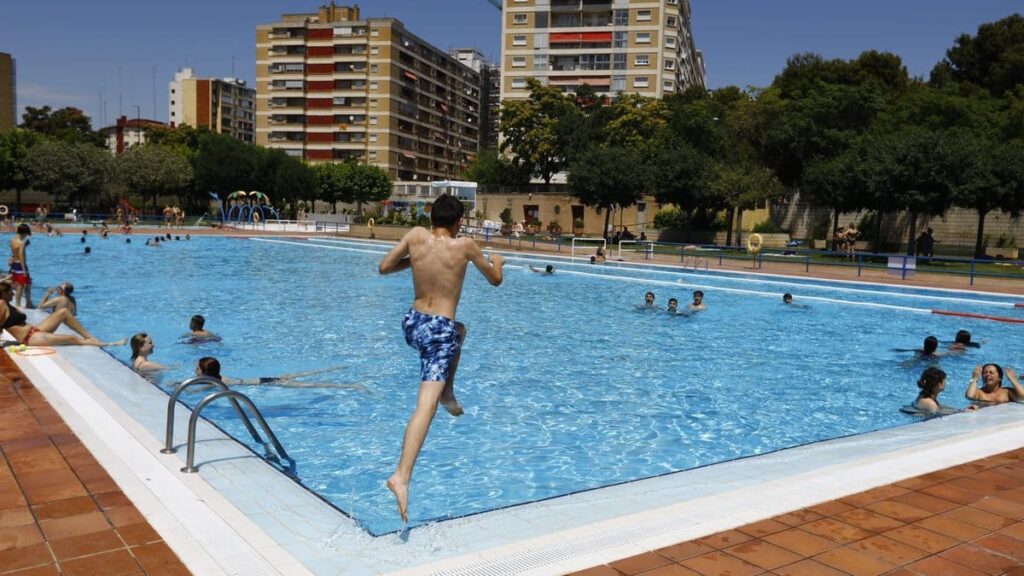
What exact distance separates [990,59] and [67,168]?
76770 mm

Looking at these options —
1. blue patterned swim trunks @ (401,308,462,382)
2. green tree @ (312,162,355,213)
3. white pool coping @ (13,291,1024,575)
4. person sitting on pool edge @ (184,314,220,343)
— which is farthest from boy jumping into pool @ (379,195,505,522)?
green tree @ (312,162,355,213)

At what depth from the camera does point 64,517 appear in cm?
426

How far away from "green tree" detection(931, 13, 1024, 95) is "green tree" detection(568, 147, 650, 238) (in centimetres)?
2987

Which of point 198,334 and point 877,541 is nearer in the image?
point 877,541

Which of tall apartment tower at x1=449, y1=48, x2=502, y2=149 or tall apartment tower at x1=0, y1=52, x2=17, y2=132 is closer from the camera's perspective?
tall apartment tower at x1=0, y1=52, x2=17, y2=132

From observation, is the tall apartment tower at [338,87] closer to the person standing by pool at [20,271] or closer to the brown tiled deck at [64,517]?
the person standing by pool at [20,271]

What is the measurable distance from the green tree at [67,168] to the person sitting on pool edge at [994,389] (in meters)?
69.8

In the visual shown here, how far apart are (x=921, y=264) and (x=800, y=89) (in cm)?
3476

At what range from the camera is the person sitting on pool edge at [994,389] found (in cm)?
880

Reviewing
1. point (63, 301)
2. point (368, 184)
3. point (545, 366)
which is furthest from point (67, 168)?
point (545, 366)

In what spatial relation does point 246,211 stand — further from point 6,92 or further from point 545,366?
point 545,366

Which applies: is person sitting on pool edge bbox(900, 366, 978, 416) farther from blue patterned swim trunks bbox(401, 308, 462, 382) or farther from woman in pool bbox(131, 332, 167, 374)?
woman in pool bbox(131, 332, 167, 374)

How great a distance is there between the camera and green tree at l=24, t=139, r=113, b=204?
63.0m

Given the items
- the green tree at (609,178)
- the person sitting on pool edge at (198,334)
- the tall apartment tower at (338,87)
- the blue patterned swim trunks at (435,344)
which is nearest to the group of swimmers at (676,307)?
the person sitting on pool edge at (198,334)
